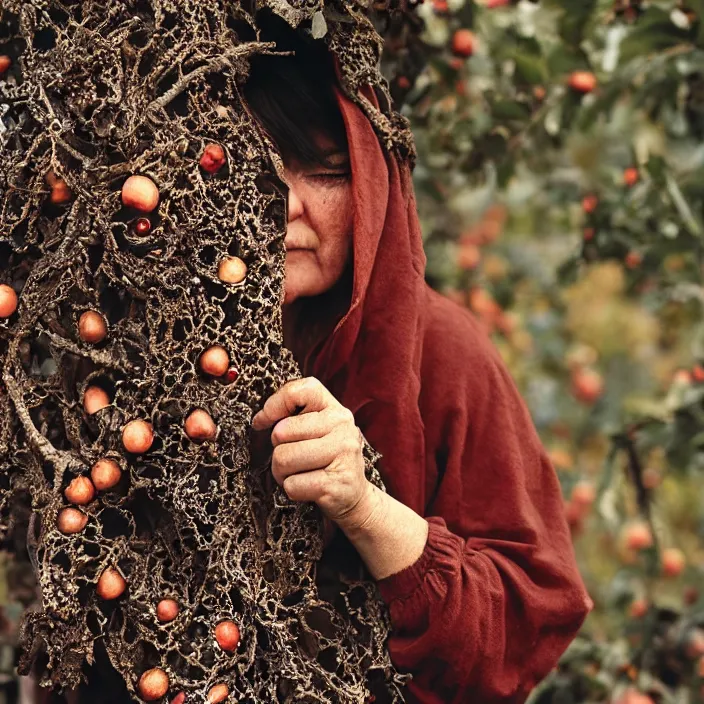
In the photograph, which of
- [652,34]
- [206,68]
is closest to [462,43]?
[652,34]

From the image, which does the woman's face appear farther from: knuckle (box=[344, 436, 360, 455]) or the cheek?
knuckle (box=[344, 436, 360, 455])

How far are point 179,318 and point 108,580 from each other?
34 centimetres

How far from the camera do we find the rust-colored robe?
1470mm

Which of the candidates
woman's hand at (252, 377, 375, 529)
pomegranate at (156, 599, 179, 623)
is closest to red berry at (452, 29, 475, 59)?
woman's hand at (252, 377, 375, 529)

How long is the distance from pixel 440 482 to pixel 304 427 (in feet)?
1.20

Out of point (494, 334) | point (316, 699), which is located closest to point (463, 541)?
point (316, 699)

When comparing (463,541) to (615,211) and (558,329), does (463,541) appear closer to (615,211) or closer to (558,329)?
(615,211)

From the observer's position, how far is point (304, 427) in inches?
52.7

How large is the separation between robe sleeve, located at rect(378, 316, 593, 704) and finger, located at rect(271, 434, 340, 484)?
223 mm

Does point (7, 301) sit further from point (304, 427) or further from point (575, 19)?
point (575, 19)

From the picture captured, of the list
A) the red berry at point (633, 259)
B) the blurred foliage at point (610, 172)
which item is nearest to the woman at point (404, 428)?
the blurred foliage at point (610, 172)

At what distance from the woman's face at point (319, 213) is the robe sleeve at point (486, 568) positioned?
281mm

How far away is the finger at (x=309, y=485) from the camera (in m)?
1.33

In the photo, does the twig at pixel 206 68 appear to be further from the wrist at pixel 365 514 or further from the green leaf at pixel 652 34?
the green leaf at pixel 652 34
